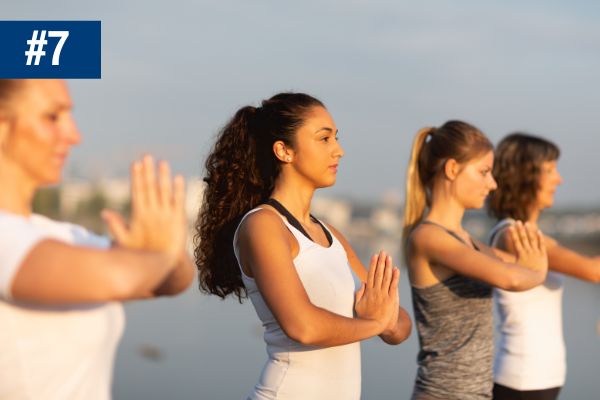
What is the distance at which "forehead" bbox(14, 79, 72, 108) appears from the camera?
177cm

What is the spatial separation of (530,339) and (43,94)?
8.91 ft

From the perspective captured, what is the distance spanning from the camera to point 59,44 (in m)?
7.03

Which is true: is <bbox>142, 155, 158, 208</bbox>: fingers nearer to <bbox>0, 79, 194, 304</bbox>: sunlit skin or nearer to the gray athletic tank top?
<bbox>0, 79, 194, 304</bbox>: sunlit skin

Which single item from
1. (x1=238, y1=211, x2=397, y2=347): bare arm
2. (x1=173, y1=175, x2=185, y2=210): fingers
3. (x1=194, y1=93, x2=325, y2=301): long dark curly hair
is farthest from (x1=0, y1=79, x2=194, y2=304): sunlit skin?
(x1=194, y1=93, x2=325, y2=301): long dark curly hair

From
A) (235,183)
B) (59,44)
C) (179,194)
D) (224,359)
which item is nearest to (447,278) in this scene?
(235,183)

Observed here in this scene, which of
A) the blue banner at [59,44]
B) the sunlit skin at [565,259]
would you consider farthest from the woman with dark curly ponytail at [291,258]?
the blue banner at [59,44]

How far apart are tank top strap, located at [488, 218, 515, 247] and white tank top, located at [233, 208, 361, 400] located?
1.50 metres

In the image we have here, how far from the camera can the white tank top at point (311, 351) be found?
2666 mm

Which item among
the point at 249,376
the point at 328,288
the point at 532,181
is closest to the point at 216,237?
the point at 328,288

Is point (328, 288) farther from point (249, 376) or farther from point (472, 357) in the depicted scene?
point (249, 376)

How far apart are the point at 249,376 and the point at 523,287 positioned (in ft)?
43.9

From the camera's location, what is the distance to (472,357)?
351 cm

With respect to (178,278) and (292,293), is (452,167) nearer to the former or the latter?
(292,293)

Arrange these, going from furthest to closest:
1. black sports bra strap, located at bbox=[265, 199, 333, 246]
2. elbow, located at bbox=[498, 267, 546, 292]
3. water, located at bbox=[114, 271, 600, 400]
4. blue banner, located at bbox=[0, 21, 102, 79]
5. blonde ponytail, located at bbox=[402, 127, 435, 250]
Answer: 1. water, located at bbox=[114, 271, 600, 400]
2. blue banner, located at bbox=[0, 21, 102, 79]
3. blonde ponytail, located at bbox=[402, 127, 435, 250]
4. elbow, located at bbox=[498, 267, 546, 292]
5. black sports bra strap, located at bbox=[265, 199, 333, 246]
